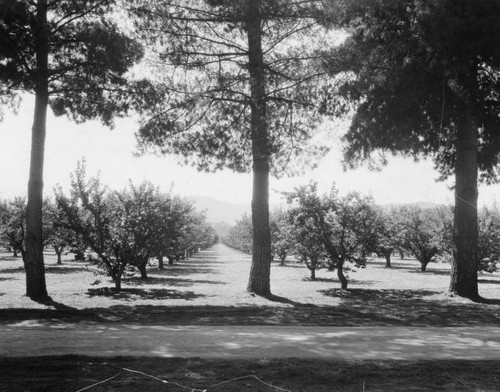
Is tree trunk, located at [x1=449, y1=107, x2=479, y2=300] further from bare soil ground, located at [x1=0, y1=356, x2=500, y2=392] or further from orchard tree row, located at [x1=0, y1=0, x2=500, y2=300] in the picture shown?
bare soil ground, located at [x1=0, y1=356, x2=500, y2=392]

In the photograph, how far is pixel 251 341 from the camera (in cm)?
652

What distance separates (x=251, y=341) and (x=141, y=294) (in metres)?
7.91

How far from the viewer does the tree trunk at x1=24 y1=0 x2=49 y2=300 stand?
38.1 feet

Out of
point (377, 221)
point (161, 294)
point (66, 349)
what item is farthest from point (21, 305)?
point (377, 221)

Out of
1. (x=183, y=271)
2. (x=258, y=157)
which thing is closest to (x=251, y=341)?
(x=258, y=157)

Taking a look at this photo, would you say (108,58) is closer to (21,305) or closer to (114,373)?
(21,305)

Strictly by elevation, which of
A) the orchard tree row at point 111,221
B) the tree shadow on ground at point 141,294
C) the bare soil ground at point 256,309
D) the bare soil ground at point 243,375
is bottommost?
the tree shadow on ground at point 141,294

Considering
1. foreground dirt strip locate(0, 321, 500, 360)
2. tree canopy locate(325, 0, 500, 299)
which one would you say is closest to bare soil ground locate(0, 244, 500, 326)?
foreground dirt strip locate(0, 321, 500, 360)

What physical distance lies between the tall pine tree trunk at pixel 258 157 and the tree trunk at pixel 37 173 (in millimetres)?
5860

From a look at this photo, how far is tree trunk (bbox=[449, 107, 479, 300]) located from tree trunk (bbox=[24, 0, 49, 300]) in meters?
12.2

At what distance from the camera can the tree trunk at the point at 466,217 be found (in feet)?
41.3

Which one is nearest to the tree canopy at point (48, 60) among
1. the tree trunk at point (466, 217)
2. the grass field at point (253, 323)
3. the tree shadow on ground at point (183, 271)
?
the grass field at point (253, 323)

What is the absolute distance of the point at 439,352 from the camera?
5922 millimetres

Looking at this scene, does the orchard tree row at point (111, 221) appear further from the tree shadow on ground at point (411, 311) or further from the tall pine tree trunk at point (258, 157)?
the tree shadow on ground at point (411, 311)
